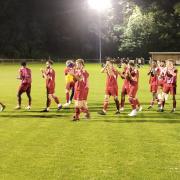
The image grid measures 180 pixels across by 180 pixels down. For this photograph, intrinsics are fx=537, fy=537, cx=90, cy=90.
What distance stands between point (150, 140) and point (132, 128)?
2.22 meters

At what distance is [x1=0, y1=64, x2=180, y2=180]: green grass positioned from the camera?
11.3 m

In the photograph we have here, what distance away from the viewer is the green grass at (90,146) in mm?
11258

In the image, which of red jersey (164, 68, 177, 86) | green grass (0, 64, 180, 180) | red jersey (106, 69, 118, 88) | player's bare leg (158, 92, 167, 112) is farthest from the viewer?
player's bare leg (158, 92, 167, 112)

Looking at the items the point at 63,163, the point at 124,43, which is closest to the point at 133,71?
the point at 63,163

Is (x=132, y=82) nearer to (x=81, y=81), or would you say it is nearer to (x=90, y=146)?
(x=81, y=81)

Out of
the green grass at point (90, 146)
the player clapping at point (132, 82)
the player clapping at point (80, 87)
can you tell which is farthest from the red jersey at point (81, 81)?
the player clapping at point (132, 82)

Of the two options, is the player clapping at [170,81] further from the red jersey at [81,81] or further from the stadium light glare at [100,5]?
the stadium light glare at [100,5]

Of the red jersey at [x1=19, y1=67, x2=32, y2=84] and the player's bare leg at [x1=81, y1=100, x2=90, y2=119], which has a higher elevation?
the red jersey at [x1=19, y1=67, x2=32, y2=84]

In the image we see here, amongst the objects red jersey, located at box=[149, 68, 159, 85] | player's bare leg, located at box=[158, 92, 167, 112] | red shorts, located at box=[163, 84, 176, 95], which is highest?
red jersey, located at box=[149, 68, 159, 85]

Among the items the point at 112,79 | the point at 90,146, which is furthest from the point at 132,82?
the point at 90,146

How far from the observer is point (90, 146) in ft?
45.7

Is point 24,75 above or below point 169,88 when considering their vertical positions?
above

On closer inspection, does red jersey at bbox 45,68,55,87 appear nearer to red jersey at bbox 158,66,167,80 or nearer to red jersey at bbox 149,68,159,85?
red jersey at bbox 158,66,167,80

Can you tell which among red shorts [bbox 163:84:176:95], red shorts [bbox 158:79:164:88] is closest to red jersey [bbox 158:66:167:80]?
red shorts [bbox 158:79:164:88]
